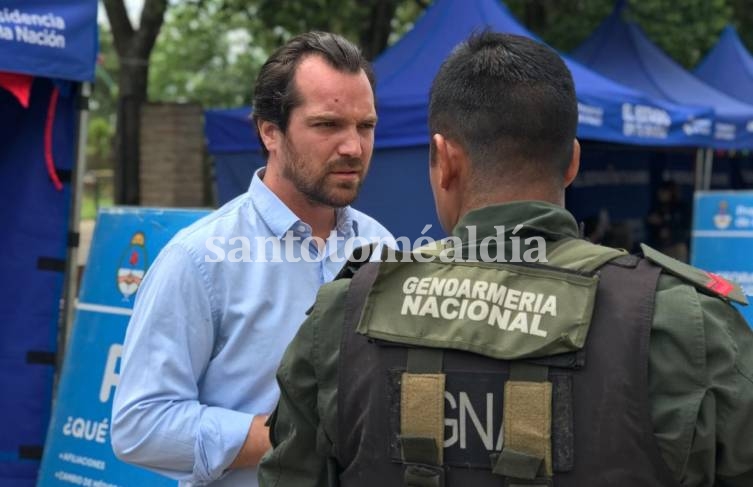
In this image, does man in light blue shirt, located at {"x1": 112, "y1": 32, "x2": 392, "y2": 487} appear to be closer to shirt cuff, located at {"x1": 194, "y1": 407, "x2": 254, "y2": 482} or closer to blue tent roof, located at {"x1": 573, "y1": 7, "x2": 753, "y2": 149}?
shirt cuff, located at {"x1": 194, "y1": 407, "x2": 254, "y2": 482}

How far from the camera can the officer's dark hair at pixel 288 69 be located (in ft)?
7.30

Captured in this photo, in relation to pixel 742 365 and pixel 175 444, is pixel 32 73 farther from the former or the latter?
pixel 742 365

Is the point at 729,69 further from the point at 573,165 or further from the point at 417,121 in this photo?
the point at 573,165

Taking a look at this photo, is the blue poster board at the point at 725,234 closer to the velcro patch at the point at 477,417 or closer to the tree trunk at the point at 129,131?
the velcro patch at the point at 477,417

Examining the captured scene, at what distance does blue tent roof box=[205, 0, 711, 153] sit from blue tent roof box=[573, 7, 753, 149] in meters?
1.23

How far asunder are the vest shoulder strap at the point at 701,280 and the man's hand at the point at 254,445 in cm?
93

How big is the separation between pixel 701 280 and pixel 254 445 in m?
1.01

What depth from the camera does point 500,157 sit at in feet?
4.72

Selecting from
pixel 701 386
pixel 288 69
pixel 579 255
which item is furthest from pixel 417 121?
pixel 701 386

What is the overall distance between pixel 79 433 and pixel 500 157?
241 centimetres

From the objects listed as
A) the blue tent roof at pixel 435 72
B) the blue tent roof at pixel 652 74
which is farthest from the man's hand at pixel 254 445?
the blue tent roof at pixel 652 74

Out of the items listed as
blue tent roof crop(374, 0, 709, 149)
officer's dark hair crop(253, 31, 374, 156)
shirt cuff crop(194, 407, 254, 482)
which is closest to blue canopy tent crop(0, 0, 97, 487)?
officer's dark hair crop(253, 31, 374, 156)

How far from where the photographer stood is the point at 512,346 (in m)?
1.36

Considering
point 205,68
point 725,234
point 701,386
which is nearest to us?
point 701,386
